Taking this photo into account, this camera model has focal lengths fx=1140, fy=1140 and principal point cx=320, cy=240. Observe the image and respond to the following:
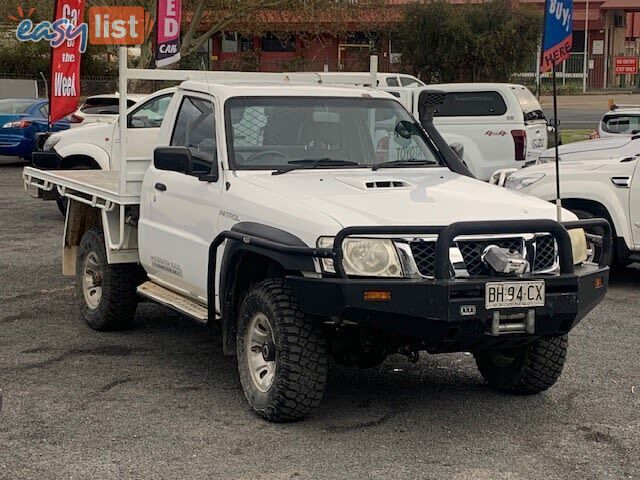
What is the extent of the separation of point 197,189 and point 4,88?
34.4m

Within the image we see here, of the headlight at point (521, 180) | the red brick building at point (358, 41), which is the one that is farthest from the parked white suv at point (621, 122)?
the red brick building at point (358, 41)

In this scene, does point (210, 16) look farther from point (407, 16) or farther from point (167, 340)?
point (167, 340)

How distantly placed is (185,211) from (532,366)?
2366 mm

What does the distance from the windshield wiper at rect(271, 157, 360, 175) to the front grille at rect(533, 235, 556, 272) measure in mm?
1611

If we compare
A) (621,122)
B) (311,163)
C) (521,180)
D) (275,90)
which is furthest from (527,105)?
(311,163)

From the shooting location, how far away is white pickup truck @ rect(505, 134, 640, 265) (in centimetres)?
1039

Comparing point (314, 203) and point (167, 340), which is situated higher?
point (314, 203)

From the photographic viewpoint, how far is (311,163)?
712 centimetres

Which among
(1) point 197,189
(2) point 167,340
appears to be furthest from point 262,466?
(2) point 167,340

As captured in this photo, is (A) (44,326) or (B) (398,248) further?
(A) (44,326)

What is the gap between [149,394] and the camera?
22.3ft

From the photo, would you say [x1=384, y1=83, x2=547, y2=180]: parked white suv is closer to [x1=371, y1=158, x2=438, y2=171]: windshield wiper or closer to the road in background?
[x1=371, y1=158, x2=438, y2=171]: windshield wiper

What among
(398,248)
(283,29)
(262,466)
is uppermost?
(283,29)

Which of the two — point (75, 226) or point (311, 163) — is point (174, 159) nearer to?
point (311, 163)
